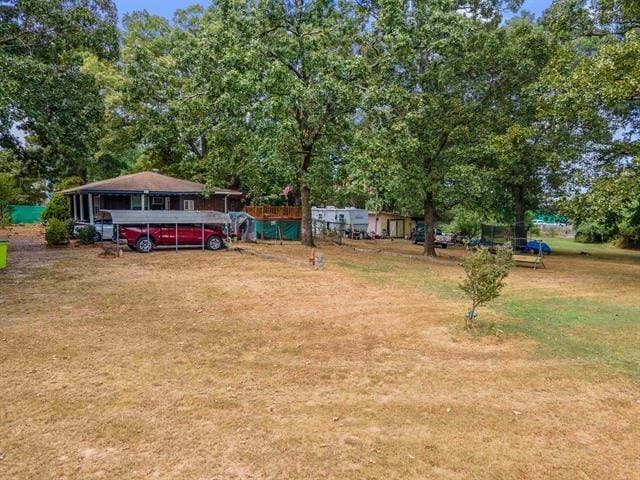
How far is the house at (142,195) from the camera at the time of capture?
2283 centimetres

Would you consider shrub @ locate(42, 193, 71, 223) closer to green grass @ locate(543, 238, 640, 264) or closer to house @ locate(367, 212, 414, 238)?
house @ locate(367, 212, 414, 238)

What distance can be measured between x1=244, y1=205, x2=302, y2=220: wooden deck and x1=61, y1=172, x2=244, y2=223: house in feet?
5.96

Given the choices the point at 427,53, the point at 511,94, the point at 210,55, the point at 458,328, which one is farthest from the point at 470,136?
the point at 458,328

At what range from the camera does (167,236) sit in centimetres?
1797

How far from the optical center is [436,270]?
52.4 feet

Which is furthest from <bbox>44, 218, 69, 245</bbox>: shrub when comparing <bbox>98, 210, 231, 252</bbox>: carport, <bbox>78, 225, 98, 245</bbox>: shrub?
<bbox>98, 210, 231, 252</bbox>: carport

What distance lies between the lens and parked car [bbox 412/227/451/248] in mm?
32375

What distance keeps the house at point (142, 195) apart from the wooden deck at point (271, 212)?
182 cm

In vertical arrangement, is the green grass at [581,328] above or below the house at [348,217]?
below

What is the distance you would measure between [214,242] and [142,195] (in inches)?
306

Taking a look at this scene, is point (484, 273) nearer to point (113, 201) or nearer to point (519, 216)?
point (519, 216)

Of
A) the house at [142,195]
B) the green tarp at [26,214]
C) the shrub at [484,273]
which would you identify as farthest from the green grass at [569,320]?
the green tarp at [26,214]

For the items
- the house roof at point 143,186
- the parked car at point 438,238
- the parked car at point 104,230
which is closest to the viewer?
the parked car at point 104,230

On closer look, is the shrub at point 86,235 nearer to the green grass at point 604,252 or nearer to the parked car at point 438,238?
the parked car at point 438,238
